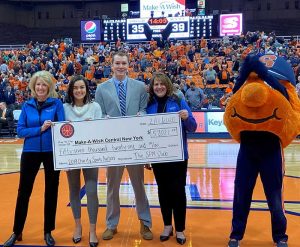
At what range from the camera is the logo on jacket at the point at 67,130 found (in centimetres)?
338

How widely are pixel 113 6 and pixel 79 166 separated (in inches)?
1235

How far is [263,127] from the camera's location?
3.16 meters

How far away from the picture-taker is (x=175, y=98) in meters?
3.48

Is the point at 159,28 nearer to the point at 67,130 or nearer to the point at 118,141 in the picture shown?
the point at 118,141

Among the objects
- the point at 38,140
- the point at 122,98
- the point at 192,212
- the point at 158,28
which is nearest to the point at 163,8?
the point at 158,28

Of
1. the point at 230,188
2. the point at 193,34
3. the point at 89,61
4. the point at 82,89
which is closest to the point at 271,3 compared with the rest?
the point at 193,34

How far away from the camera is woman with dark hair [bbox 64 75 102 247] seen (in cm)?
341

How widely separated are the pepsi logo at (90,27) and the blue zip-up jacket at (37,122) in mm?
22324

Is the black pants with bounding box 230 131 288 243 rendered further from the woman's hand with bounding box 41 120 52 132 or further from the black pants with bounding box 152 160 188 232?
the woman's hand with bounding box 41 120 52 132

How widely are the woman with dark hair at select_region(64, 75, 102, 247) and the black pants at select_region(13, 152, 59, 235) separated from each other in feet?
0.52

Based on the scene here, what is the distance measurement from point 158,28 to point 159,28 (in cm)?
7

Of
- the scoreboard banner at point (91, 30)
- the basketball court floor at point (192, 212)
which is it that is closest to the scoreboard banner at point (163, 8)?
the scoreboard banner at point (91, 30)

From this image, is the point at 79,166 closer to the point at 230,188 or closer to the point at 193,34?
the point at 230,188

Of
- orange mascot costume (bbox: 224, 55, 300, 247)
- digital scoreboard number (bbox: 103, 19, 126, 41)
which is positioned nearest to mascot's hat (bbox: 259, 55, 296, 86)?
orange mascot costume (bbox: 224, 55, 300, 247)
